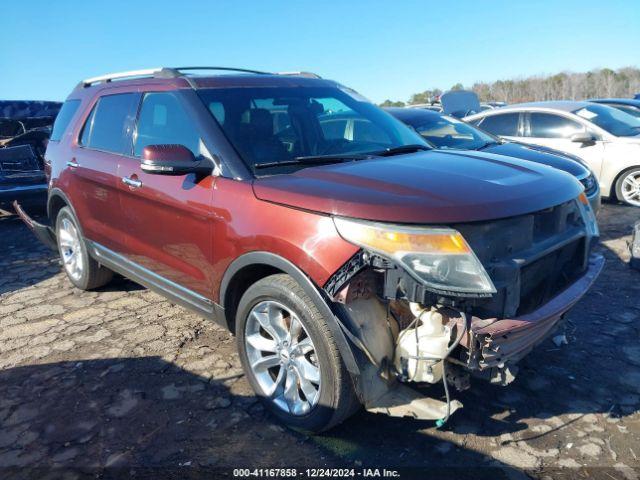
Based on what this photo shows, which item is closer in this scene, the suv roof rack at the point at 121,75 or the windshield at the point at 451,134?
the suv roof rack at the point at 121,75

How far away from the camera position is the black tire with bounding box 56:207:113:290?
15.8 feet

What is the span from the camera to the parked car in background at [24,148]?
740 centimetres

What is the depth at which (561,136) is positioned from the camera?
27.2 ft

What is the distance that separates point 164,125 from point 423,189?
197 cm

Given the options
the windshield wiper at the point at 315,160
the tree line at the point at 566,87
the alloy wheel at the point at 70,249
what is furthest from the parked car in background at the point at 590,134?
the tree line at the point at 566,87

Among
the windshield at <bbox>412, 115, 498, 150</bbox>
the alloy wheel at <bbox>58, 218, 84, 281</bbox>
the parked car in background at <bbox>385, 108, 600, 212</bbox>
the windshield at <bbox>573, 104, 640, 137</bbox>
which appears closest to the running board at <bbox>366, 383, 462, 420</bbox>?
the parked car in background at <bbox>385, 108, 600, 212</bbox>

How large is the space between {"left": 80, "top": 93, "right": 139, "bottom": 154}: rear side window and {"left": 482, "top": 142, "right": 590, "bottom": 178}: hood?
3784 millimetres

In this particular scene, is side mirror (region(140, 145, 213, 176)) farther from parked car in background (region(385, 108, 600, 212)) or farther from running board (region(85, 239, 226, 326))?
parked car in background (region(385, 108, 600, 212))

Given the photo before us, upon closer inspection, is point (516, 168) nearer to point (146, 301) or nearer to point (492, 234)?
point (492, 234)

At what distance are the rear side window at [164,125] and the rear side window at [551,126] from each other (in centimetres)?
668

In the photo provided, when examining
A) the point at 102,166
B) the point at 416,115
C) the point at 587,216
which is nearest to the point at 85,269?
the point at 102,166

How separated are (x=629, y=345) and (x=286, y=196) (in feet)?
8.92

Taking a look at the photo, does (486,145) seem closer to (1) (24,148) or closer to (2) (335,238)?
(2) (335,238)

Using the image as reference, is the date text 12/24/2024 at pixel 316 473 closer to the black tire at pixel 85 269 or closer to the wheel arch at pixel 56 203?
the black tire at pixel 85 269
